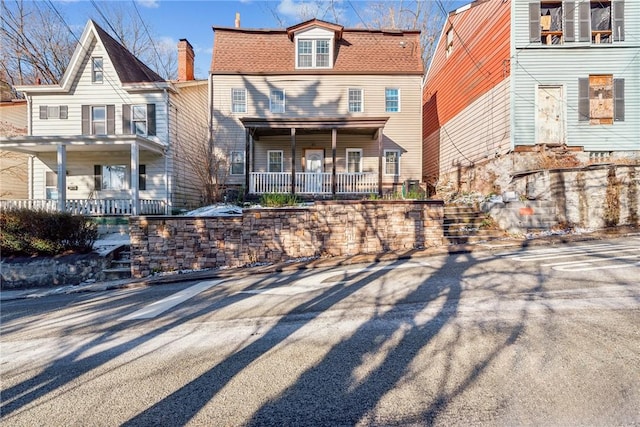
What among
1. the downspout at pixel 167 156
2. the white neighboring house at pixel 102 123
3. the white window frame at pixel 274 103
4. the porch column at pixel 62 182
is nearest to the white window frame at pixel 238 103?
the white window frame at pixel 274 103

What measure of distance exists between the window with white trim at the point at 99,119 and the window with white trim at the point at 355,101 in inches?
422

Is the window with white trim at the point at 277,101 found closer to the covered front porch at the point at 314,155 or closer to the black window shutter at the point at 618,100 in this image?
the covered front porch at the point at 314,155

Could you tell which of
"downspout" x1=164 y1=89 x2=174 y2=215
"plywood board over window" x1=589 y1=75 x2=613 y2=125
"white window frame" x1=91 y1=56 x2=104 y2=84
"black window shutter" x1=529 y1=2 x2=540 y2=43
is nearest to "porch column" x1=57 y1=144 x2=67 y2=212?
"downspout" x1=164 y1=89 x2=174 y2=215

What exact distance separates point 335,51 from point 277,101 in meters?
3.57

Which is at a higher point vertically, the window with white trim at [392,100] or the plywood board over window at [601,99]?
the window with white trim at [392,100]

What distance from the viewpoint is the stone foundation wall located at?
8.14 m

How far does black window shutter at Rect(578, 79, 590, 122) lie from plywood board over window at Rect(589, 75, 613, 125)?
141mm

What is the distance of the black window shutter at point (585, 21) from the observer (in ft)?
36.9

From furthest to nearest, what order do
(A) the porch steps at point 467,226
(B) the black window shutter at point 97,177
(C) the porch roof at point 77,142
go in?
(B) the black window shutter at point 97,177 → (C) the porch roof at point 77,142 → (A) the porch steps at point 467,226

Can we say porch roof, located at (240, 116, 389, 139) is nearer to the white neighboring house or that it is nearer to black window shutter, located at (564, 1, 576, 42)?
the white neighboring house

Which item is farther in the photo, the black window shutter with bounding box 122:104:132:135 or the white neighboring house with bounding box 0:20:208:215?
the black window shutter with bounding box 122:104:132:135

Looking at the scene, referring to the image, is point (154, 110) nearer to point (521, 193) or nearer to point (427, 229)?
point (427, 229)

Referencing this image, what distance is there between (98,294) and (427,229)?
7.29 meters

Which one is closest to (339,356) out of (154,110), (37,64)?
(154,110)
